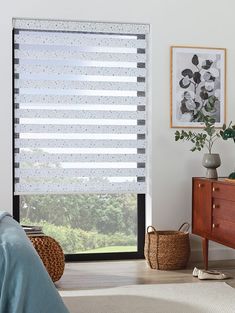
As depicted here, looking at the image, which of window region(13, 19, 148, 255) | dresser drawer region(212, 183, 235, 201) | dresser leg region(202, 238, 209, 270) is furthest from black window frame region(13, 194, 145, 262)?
dresser drawer region(212, 183, 235, 201)

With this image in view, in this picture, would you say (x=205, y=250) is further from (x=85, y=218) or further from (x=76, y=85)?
(x=76, y=85)

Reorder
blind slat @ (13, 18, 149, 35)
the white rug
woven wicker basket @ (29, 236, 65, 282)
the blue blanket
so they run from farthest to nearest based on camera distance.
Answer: blind slat @ (13, 18, 149, 35) < woven wicker basket @ (29, 236, 65, 282) < the white rug < the blue blanket

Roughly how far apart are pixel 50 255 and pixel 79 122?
4.47 feet

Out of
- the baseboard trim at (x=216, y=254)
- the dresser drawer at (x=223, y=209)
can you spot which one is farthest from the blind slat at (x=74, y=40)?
the baseboard trim at (x=216, y=254)

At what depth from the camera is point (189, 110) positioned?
542 centimetres

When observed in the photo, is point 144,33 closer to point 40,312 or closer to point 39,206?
point 39,206

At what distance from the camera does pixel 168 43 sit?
537 cm

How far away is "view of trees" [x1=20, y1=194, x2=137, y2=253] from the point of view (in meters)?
5.37

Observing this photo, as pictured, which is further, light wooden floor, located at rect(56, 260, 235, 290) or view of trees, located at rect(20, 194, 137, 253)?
view of trees, located at rect(20, 194, 137, 253)

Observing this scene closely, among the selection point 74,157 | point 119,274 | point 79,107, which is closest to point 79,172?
point 74,157

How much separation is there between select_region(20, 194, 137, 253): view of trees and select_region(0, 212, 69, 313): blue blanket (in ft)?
8.86

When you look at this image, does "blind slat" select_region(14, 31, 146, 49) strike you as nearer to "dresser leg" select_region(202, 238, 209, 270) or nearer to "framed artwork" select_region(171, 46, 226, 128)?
"framed artwork" select_region(171, 46, 226, 128)

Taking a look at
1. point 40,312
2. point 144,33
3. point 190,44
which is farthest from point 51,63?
point 40,312

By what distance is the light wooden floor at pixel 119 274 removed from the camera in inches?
179
